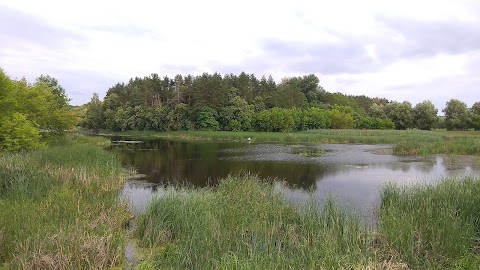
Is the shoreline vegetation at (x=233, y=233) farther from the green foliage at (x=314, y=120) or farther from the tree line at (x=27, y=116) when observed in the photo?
the green foliage at (x=314, y=120)

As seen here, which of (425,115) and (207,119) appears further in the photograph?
(425,115)

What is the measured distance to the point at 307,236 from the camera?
868 centimetres

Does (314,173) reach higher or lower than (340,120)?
lower

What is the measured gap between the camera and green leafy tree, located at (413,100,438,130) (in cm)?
7412

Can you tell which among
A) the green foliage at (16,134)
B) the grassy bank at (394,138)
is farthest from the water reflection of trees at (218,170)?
the grassy bank at (394,138)

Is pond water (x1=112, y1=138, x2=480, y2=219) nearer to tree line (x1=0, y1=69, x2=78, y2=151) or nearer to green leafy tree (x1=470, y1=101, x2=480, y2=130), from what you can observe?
tree line (x1=0, y1=69, x2=78, y2=151)

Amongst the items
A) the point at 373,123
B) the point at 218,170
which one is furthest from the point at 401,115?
the point at 218,170

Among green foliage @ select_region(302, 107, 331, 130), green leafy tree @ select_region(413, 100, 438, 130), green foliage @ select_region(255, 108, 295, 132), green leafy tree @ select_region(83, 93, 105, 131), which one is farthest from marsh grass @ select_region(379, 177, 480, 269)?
green leafy tree @ select_region(83, 93, 105, 131)

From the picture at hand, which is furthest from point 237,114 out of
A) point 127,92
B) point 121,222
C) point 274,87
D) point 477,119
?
point 121,222

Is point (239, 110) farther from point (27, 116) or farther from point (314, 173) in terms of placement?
point (314, 173)

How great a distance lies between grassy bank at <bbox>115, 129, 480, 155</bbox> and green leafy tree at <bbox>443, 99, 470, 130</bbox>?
851 centimetres

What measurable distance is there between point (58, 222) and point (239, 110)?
217 feet

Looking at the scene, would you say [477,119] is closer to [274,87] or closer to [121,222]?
[274,87]

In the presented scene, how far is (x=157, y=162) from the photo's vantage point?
3025cm
